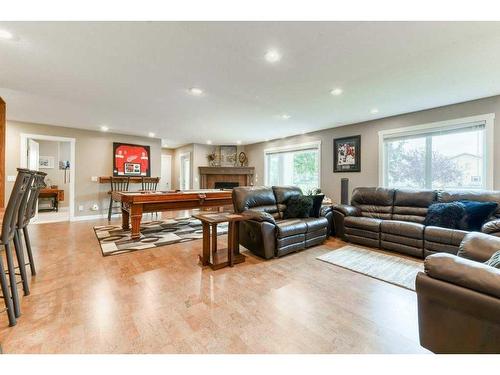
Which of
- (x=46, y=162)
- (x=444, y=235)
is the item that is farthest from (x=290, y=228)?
(x=46, y=162)

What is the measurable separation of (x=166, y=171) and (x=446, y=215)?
30.2ft

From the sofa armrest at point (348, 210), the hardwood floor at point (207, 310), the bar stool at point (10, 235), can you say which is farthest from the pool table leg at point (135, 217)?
the sofa armrest at point (348, 210)

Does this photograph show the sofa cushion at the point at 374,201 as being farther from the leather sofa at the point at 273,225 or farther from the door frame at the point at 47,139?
the door frame at the point at 47,139

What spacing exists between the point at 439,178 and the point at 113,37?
210 inches

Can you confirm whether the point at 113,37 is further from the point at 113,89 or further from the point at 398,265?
the point at 398,265

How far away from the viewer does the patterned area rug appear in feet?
11.5

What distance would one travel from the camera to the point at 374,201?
13.5 ft

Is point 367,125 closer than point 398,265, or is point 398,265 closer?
point 398,265

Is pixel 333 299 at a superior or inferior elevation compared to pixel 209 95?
inferior

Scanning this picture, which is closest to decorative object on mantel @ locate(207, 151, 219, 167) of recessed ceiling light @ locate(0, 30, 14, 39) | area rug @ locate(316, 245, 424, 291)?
area rug @ locate(316, 245, 424, 291)

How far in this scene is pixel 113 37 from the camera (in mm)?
2037

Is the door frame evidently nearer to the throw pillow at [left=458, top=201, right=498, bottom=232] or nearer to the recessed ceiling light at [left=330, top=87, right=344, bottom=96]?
the recessed ceiling light at [left=330, top=87, right=344, bottom=96]

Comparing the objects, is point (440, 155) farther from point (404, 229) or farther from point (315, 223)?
point (315, 223)
